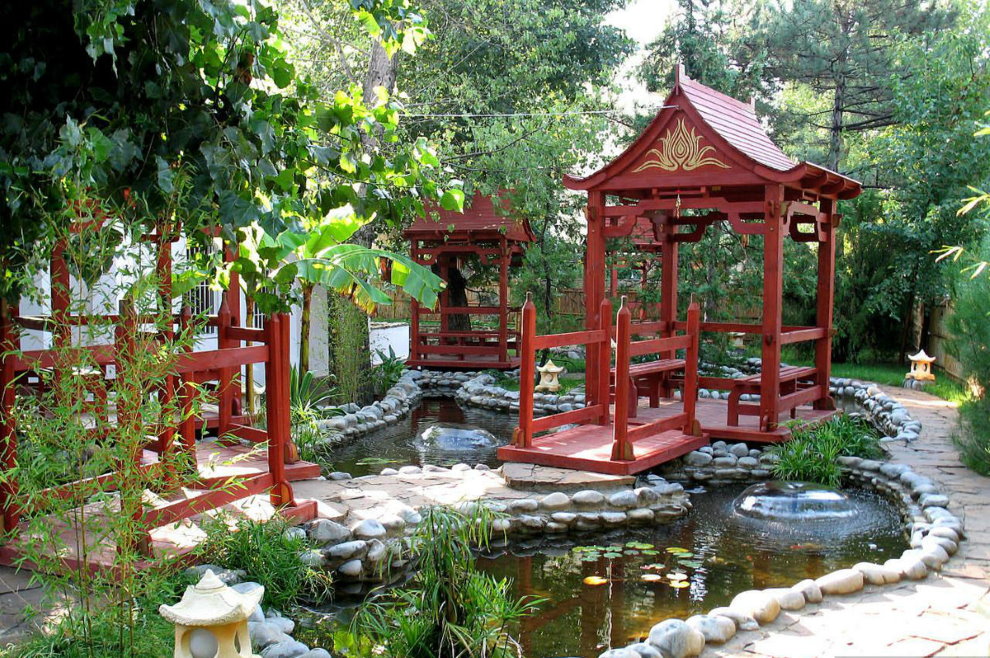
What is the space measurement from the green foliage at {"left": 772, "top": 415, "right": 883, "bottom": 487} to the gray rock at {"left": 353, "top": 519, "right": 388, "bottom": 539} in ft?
12.8

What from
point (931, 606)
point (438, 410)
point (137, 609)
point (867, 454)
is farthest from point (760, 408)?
point (137, 609)

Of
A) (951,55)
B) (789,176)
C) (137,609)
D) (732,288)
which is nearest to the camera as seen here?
(137,609)

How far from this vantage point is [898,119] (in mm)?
15500

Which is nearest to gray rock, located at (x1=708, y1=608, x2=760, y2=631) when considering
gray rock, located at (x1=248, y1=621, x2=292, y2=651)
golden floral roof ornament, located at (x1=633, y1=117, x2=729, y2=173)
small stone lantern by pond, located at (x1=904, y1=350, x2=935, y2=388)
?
gray rock, located at (x1=248, y1=621, x2=292, y2=651)

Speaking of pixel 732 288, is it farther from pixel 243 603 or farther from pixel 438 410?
pixel 243 603

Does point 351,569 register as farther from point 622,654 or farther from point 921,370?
point 921,370

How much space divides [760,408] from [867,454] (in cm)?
105

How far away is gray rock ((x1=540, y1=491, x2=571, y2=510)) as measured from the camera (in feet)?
21.6

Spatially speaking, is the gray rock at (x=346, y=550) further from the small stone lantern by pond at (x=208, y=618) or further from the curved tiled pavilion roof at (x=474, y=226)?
the curved tiled pavilion roof at (x=474, y=226)

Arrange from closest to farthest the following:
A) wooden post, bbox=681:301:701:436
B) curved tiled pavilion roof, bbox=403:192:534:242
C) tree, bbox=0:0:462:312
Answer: tree, bbox=0:0:462:312 → wooden post, bbox=681:301:701:436 → curved tiled pavilion roof, bbox=403:192:534:242

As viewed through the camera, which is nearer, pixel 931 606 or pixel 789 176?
pixel 931 606

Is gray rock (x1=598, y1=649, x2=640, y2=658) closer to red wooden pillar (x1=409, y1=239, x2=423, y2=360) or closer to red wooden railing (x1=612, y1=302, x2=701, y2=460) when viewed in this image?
red wooden railing (x1=612, y1=302, x2=701, y2=460)

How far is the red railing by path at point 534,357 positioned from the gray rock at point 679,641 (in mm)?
3420

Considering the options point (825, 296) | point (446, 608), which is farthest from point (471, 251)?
point (446, 608)
